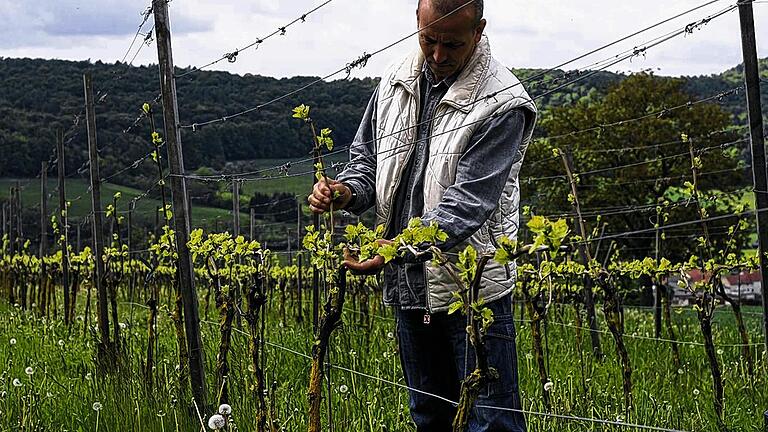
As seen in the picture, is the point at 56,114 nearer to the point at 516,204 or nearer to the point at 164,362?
the point at 164,362

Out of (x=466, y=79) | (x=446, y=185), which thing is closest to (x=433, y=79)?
(x=466, y=79)

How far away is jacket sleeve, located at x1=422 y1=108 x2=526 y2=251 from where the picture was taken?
286cm

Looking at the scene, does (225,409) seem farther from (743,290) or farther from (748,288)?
(743,290)

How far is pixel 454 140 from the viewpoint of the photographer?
9.91 feet

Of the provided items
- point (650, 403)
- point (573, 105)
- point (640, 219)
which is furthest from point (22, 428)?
point (573, 105)

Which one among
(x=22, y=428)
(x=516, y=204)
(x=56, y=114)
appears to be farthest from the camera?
(x=56, y=114)

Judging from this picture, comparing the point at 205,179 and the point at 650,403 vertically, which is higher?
the point at 205,179

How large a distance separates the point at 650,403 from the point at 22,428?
3108 mm

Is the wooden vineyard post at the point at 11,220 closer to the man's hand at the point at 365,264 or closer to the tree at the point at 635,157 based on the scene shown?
the tree at the point at 635,157

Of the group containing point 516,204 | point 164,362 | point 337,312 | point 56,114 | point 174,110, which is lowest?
point 164,362

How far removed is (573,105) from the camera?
82.1 feet

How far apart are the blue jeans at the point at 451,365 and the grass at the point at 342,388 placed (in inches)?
25.9

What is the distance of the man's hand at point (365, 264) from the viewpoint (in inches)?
107

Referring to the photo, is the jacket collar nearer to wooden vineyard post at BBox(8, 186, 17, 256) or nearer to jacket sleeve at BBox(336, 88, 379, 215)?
jacket sleeve at BBox(336, 88, 379, 215)
